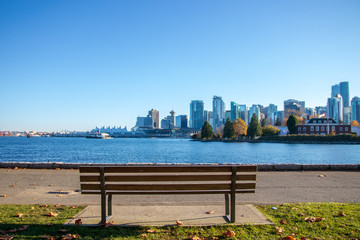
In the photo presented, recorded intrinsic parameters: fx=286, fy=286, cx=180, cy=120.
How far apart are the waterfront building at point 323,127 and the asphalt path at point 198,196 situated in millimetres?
119266

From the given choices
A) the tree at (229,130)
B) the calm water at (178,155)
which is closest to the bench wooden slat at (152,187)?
the calm water at (178,155)

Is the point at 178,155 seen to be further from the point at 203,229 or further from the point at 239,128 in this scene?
the point at 239,128

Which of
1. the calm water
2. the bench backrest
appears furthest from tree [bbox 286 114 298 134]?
the bench backrest

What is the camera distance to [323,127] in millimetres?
119812

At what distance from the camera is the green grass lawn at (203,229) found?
15.1 feet

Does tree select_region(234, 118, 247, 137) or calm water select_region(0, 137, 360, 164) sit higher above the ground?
tree select_region(234, 118, 247, 137)

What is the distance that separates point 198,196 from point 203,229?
2.64 m

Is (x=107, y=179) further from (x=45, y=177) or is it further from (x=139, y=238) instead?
(x=45, y=177)

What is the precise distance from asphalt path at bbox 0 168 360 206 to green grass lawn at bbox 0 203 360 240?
1.27 meters

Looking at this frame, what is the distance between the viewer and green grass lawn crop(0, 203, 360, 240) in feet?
15.1

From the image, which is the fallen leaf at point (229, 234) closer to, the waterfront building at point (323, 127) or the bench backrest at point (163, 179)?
the bench backrest at point (163, 179)

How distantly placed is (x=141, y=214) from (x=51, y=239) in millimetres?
1821

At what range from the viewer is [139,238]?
452 centimetres

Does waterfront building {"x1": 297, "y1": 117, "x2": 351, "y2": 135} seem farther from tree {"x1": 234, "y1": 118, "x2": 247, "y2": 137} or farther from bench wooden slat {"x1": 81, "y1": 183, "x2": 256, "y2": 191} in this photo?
bench wooden slat {"x1": 81, "y1": 183, "x2": 256, "y2": 191}
